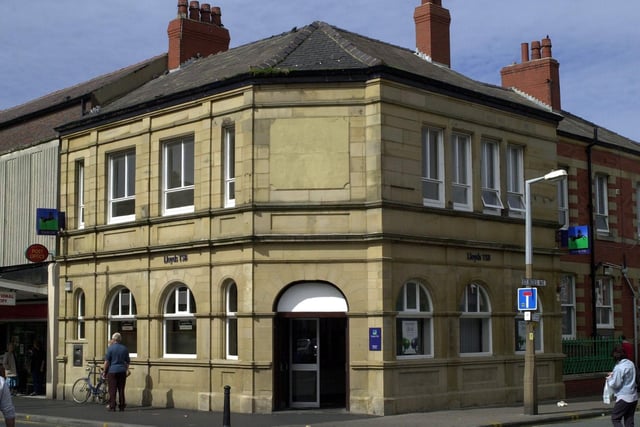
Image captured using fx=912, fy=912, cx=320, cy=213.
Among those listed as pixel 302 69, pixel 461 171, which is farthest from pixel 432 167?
pixel 302 69

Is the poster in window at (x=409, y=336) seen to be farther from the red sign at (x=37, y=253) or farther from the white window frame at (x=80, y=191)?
A: the red sign at (x=37, y=253)

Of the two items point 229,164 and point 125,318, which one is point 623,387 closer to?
point 229,164

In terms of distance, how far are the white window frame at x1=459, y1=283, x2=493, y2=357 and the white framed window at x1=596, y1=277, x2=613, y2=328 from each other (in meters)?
8.41

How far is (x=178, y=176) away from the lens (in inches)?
966

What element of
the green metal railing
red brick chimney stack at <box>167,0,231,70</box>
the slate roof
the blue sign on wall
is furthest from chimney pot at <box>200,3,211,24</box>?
the green metal railing

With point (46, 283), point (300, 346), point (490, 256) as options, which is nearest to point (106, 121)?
point (46, 283)

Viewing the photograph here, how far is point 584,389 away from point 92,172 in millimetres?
16347

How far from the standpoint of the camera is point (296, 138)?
2194 centimetres

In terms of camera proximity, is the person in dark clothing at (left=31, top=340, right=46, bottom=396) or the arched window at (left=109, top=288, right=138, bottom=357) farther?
the person in dark clothing at (left=31, top=340, right=46, bottom=396)

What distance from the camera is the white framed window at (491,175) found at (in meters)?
24.7

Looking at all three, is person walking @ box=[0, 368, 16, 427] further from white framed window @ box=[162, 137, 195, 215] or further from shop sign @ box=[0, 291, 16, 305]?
shop sign @ box=[0, 291, 16, 305]

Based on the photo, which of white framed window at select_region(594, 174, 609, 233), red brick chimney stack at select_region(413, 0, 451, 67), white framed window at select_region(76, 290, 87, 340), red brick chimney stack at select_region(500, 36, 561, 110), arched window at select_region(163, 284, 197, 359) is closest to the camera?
arched window at select_region(163, 284, 197, 359)

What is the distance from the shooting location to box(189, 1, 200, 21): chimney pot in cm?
3041

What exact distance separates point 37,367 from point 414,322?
12.8m
